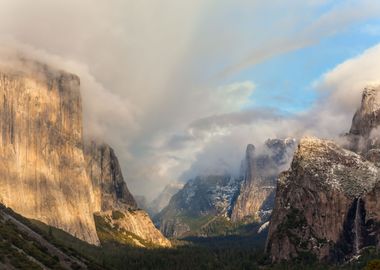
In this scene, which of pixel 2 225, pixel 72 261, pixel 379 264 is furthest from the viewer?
pixel 379 264

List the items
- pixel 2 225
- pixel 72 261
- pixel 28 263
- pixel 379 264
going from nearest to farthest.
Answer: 1. pixel 28 263
2. pixel 2 225
3. pixel 72 261
4. pixel 379 264

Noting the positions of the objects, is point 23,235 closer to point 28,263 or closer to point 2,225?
point 2,225

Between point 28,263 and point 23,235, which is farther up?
point 23,235

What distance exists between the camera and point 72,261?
13512 centimetres

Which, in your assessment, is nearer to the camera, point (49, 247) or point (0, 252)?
point (0, 252)

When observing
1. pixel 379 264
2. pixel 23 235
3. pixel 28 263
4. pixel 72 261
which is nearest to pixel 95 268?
pixel 72 261

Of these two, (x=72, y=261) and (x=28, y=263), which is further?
(x=72, y=261)

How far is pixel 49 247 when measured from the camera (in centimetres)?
13988

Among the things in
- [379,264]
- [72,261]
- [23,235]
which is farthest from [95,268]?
[379,264]

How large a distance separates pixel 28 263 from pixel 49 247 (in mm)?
41277

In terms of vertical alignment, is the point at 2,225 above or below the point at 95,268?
above

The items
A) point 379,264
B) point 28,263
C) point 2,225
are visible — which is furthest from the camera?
point 379,264

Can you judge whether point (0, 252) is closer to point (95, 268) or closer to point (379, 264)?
point (95, 268)

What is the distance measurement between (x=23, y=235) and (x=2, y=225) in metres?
5.96
